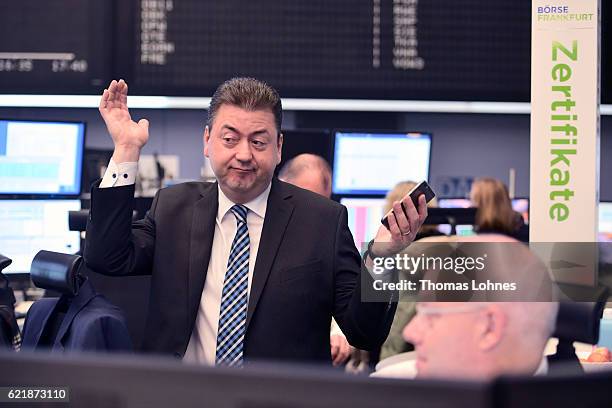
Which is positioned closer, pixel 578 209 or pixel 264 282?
pixel 264 282

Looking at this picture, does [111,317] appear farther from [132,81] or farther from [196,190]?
[132,81]

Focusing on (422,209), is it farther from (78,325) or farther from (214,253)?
(78,325)

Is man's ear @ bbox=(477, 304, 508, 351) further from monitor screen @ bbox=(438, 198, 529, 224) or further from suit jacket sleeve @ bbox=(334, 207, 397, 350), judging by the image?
monitor screen @ bbox=(438, 198, 529, 224)

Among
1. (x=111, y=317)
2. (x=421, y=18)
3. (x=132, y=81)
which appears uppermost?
(x=421, y=18)

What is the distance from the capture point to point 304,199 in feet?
6.90

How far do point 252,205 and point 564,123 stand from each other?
1136 mm

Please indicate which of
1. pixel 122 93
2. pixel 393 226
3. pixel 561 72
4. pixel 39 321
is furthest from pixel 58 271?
pixel 561 72

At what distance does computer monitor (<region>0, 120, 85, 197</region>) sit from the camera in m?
4.30

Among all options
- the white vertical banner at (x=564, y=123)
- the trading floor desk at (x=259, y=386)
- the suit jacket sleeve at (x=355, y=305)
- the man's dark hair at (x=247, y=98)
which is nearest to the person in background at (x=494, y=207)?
the white vertical banner at (x=564, y=123)

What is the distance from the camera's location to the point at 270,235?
2.00 meters

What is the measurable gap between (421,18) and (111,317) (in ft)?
7.32

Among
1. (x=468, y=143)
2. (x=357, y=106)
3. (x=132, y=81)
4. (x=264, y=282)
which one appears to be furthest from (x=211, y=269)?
(x=468, y=143)

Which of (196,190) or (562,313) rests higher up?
(196,190)

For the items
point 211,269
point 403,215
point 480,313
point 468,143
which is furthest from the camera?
point 468,143
